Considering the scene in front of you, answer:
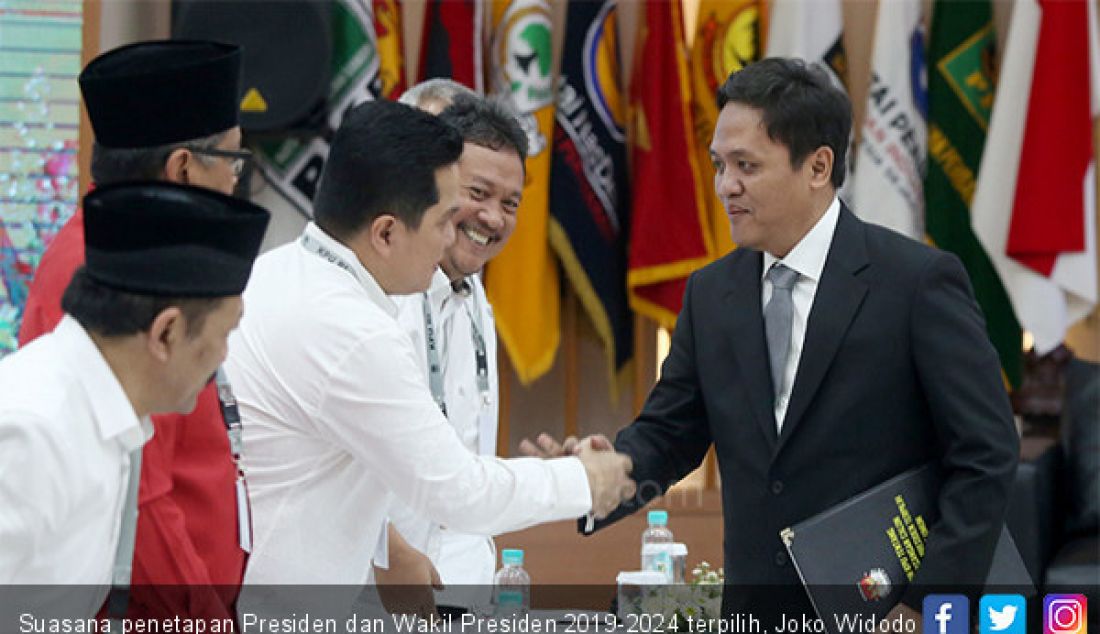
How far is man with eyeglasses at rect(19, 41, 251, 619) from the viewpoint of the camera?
2.08 metres

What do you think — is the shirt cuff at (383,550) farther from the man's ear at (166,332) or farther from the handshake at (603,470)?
the man's ear at (166,332)

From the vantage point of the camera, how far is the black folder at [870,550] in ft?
7.86

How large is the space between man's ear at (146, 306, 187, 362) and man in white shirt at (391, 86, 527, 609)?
49.9 inches

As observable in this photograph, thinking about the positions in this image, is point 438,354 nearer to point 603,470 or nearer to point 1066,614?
point 603,470

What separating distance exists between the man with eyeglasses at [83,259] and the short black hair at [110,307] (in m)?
0.27

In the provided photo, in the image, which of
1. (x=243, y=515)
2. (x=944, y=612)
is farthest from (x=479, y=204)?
(x=944, y=612)

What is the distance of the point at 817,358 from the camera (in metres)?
2.57

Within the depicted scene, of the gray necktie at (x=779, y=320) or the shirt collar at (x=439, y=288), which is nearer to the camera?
the gray necktie at (x=779, y=320)

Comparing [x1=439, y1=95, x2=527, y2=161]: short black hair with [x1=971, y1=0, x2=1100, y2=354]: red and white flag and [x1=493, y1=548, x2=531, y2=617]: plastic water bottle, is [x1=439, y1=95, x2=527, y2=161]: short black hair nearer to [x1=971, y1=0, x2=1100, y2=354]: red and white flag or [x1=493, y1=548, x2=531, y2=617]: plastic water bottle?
[x1=493, y1=548, x2=531, y2=617]: plastic water bottle

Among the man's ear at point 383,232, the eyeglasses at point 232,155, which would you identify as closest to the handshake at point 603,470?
the man's ear at point 383,232

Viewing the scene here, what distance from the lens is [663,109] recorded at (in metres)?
5.87

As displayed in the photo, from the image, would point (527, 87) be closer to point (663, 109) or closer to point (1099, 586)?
point (663, 109)

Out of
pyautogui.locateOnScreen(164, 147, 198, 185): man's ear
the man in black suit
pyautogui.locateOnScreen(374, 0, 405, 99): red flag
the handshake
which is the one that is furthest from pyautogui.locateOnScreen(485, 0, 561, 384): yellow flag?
pyautogui.locateOnScreen(164, 147, 198, 185): man's ear

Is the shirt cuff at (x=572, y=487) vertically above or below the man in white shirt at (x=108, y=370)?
below
